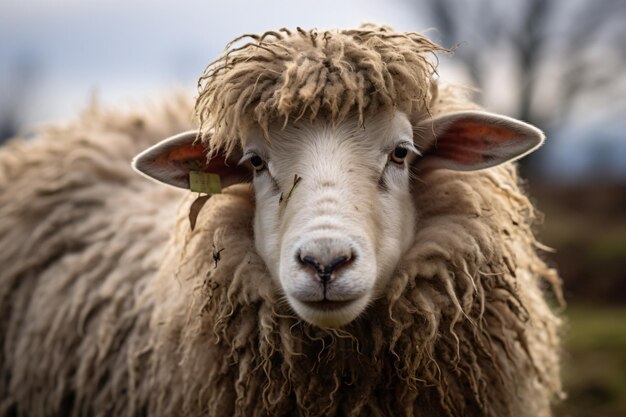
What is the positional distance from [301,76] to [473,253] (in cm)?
97

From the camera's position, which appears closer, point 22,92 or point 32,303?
point 32,303

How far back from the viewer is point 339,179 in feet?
9.74

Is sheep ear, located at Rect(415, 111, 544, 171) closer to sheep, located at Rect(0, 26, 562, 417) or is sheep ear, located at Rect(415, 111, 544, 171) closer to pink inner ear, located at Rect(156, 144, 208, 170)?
sheep, located at Rect(0, 26, 562, 417)

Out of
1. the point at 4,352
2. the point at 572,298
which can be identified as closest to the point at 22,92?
the point at 572,298

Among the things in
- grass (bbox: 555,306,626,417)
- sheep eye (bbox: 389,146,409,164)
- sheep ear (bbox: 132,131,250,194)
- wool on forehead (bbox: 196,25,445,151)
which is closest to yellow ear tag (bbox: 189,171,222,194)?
sheep ear (bbox: 132,131,250,194)

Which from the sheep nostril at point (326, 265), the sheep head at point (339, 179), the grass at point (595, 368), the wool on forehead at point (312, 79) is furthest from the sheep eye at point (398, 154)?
the grass at point (595, 368)

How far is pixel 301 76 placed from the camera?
3092mm

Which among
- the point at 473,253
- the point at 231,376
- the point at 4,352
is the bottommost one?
the point at 4,352

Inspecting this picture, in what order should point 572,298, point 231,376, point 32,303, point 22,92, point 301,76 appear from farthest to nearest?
point 22,92 < point 572,298 < point 32,303 < point 231,376 < point 301,76

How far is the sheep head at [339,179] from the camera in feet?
9.06

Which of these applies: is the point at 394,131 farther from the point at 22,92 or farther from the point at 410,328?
the point at 22,92

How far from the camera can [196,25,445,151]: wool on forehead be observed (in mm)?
3082

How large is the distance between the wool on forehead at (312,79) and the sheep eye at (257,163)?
0.10 meters

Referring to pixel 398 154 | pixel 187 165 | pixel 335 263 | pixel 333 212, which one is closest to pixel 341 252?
pixel 335 263
